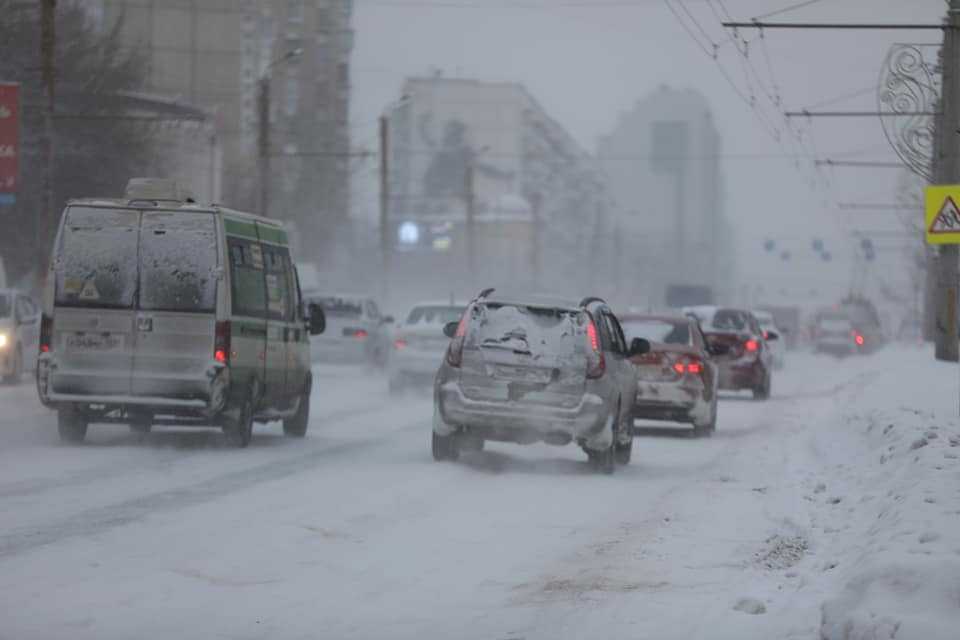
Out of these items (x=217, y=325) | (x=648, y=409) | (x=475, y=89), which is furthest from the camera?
(x=475, y=89)

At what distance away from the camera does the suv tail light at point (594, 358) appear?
661 inches

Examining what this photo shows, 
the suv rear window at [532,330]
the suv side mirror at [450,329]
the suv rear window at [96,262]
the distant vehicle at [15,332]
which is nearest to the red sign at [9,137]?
the distant vehicle at [15,332]

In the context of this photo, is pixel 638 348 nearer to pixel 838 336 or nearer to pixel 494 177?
pixel 838 336

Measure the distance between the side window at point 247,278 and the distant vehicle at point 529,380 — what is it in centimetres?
242

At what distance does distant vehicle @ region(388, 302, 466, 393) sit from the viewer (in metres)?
30.3

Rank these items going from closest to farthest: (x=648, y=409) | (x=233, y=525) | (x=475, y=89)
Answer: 1. (x=233, y=525)
2. (x=648, y=409)
3. (x=475, y=89)

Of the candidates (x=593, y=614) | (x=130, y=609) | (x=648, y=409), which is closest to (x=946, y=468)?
(x=593, y=614)

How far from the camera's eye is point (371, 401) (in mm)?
29906

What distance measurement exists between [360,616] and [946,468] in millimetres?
5374

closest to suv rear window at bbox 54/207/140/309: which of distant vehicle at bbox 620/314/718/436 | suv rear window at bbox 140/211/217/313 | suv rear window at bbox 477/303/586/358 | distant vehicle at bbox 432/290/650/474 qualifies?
suv rear window at bbox 140/211/217/313

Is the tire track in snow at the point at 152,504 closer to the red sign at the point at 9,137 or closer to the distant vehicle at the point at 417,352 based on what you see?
the distant vehicle at the point at 417,352

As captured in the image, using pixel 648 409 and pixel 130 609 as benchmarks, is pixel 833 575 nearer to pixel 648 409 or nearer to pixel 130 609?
pixel 130 609

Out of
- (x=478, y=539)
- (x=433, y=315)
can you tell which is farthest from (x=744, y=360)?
(x=478, y=539)

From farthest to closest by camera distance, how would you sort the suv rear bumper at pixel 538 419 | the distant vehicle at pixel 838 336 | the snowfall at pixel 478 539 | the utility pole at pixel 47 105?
Answer: the distant vehicle at pixel 838 336 < the utility pole at pixel 47 105 < the suv rear bumper at pixel 538 419 < the snowfall at pixel 478 539
